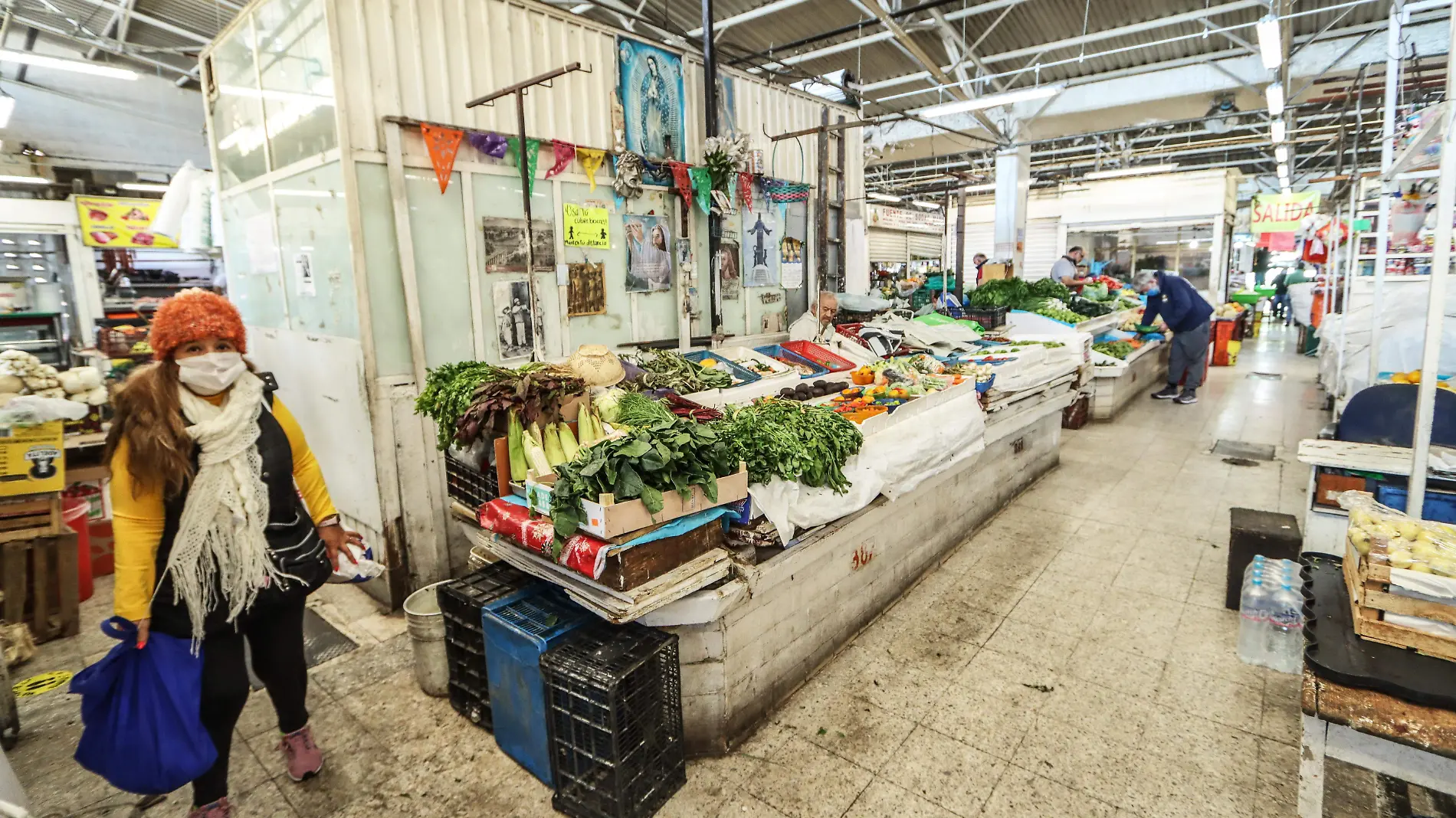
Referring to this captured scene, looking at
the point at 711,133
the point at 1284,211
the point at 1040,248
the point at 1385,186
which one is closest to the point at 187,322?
the point at 711,133

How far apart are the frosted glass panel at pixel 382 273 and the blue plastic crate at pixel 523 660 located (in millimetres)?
2049

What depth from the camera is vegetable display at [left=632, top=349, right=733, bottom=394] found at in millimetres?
4152

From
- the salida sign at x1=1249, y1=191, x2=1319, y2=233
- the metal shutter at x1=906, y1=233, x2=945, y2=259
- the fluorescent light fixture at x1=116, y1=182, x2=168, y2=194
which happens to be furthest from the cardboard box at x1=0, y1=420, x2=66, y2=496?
the salida sign at x1=1249, y1=191, x2=1319, y2=233

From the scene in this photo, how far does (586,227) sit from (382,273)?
151 centimetres

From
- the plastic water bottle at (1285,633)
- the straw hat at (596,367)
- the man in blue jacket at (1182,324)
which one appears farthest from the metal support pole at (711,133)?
the man in blue jacket at (1182,324)

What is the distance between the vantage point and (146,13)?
937 cm

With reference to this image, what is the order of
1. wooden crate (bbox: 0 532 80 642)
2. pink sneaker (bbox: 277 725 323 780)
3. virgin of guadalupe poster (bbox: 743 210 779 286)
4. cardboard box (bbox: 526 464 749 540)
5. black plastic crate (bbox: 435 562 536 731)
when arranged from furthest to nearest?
virgin of guadalupe poster (bbox: 743 210 779 286) < wooden crate (bbox: 0 532 80 642) < black plastic crate (bbox: 435 562 536 731) < pink sneaker (bbox: 277 725 323 780) < cardboard box (bbox: 526 464 749 540)

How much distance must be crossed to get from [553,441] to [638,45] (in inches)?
148

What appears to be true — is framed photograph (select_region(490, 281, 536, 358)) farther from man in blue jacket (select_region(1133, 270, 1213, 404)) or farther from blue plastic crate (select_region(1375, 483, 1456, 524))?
man in blue jacket (select_region(1133, 270, 1213, 404))

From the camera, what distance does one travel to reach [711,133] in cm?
576

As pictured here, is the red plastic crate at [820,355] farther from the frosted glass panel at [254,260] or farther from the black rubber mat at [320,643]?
the frosted glass panel at [254,260]

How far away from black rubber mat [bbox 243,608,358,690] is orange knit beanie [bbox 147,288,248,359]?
2.01 metres

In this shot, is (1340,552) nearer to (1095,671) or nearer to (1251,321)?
(1095,671)

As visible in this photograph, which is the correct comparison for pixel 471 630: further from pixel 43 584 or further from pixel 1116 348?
pixel 1116 348
